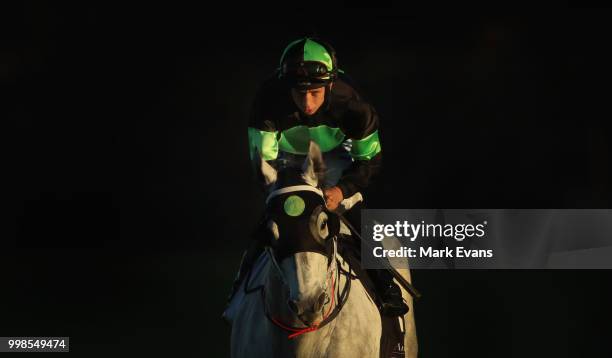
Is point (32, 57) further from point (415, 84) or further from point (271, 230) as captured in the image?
point (271, 230)

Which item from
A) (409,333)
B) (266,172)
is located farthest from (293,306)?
(409,333)

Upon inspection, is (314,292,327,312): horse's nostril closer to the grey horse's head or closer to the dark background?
the grey horse's head

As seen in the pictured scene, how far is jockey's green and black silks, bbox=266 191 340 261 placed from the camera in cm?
421

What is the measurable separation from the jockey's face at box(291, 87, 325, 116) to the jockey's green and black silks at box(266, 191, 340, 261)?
114 centimetres

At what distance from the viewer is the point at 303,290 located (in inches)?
161

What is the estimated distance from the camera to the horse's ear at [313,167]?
14.7 ft

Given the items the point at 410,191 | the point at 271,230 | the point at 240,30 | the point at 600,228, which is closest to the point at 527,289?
the point at 600,228

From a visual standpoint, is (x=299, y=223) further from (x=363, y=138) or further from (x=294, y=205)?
(x=363, y=138)

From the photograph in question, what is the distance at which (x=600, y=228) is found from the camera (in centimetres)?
1412

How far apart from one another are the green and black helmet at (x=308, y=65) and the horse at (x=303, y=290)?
34.7 inches

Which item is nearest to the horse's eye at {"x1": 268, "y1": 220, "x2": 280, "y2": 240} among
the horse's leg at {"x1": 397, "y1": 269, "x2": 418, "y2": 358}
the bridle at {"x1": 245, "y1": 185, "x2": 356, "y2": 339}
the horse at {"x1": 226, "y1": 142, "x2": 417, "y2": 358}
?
the horse at {"x1": 226, "y1": 142, "x2": 417, "y2": 358}

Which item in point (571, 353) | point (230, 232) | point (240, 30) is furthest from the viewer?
point (230, 232)

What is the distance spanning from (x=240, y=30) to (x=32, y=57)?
3432 millimetres

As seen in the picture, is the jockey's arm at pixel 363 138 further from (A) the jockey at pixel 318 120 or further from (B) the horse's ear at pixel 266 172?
(B) the horse's ear at pixel 266 172
